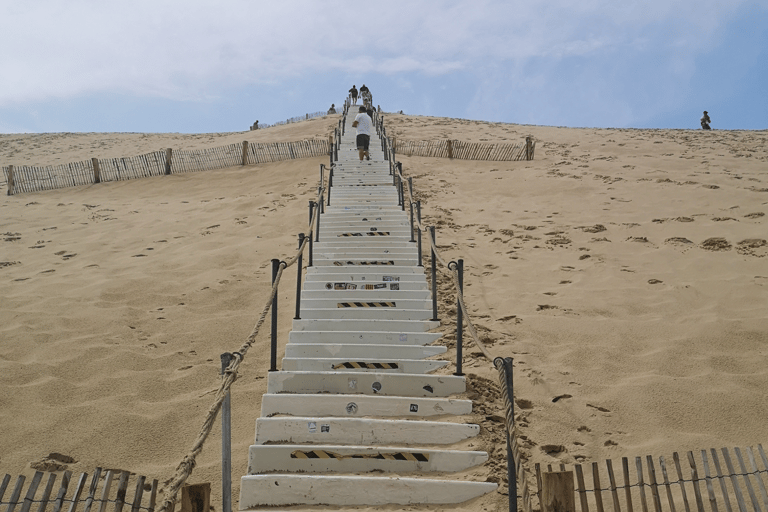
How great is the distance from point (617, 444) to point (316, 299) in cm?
335

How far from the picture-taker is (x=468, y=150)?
658 inches

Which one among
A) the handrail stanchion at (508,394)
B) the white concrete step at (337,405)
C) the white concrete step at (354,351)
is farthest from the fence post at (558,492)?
the white concrete step at (354,351)

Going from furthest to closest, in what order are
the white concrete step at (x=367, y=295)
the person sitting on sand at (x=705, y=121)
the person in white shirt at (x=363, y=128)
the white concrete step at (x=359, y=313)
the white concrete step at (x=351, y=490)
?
the person sitting on sand at (x=705, y=121) < the person in white shirt at (x=363, y=128) < the white concrete step at (x=367, y=295) < the white concrete step at (x=359, y=313) < the white concrete step at (x=351, y=490)

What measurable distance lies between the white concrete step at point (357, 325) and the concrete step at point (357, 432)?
1558mm

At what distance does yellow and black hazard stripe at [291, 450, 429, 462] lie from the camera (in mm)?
3434

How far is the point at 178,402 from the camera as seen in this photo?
4.65 metres

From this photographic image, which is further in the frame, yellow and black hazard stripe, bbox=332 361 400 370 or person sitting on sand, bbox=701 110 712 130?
person sitting on sand, bbox=701 110 712 130

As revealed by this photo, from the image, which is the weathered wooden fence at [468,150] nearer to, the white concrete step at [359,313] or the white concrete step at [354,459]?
the white concrete step at [359,313]

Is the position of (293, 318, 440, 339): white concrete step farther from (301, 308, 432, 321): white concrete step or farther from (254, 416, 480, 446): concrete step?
(254, 416, 480, 446): concrete step

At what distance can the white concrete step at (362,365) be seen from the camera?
4.50m

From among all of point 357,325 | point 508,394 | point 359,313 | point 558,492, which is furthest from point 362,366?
point 558,492

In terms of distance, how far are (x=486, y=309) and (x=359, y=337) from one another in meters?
1.88

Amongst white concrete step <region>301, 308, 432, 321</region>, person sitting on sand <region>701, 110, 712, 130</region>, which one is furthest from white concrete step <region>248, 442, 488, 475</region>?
person sitting on sand <region>701, 110, 712, 130</region>

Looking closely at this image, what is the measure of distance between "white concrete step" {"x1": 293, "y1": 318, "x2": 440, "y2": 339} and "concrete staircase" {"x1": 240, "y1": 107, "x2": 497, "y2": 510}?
1 cm
